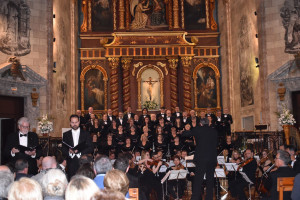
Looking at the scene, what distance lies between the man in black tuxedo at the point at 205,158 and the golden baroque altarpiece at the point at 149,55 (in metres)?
12.2

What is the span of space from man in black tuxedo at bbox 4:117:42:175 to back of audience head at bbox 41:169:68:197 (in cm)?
344

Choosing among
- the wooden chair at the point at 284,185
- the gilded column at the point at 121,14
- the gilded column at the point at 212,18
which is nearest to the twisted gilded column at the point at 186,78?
the gilded column at the point at 212,18

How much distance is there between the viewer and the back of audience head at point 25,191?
3270 mm

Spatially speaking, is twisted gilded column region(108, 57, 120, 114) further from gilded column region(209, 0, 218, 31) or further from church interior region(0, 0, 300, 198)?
gilded column region(209, 0, 218, 31)

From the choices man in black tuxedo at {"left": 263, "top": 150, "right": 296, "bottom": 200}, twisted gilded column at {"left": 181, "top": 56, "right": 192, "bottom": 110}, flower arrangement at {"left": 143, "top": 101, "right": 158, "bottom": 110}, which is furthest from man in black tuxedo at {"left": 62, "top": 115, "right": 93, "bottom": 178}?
twisted gilded column at {"left": 181, "top": 56, "right": 192, "bottom": 110}

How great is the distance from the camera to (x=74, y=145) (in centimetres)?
728

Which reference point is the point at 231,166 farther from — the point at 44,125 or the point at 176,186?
the point at 44,125

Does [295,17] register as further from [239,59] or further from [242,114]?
[242,114]

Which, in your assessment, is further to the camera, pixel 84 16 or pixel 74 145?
pixel 84 16

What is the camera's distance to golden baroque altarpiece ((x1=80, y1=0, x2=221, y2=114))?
2052cm

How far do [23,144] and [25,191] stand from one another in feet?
13.7

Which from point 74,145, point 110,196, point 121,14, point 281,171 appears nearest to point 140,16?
point 121,14

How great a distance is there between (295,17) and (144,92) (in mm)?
8705

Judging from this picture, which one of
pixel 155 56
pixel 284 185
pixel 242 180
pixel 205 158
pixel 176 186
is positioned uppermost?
pixel 155 56
